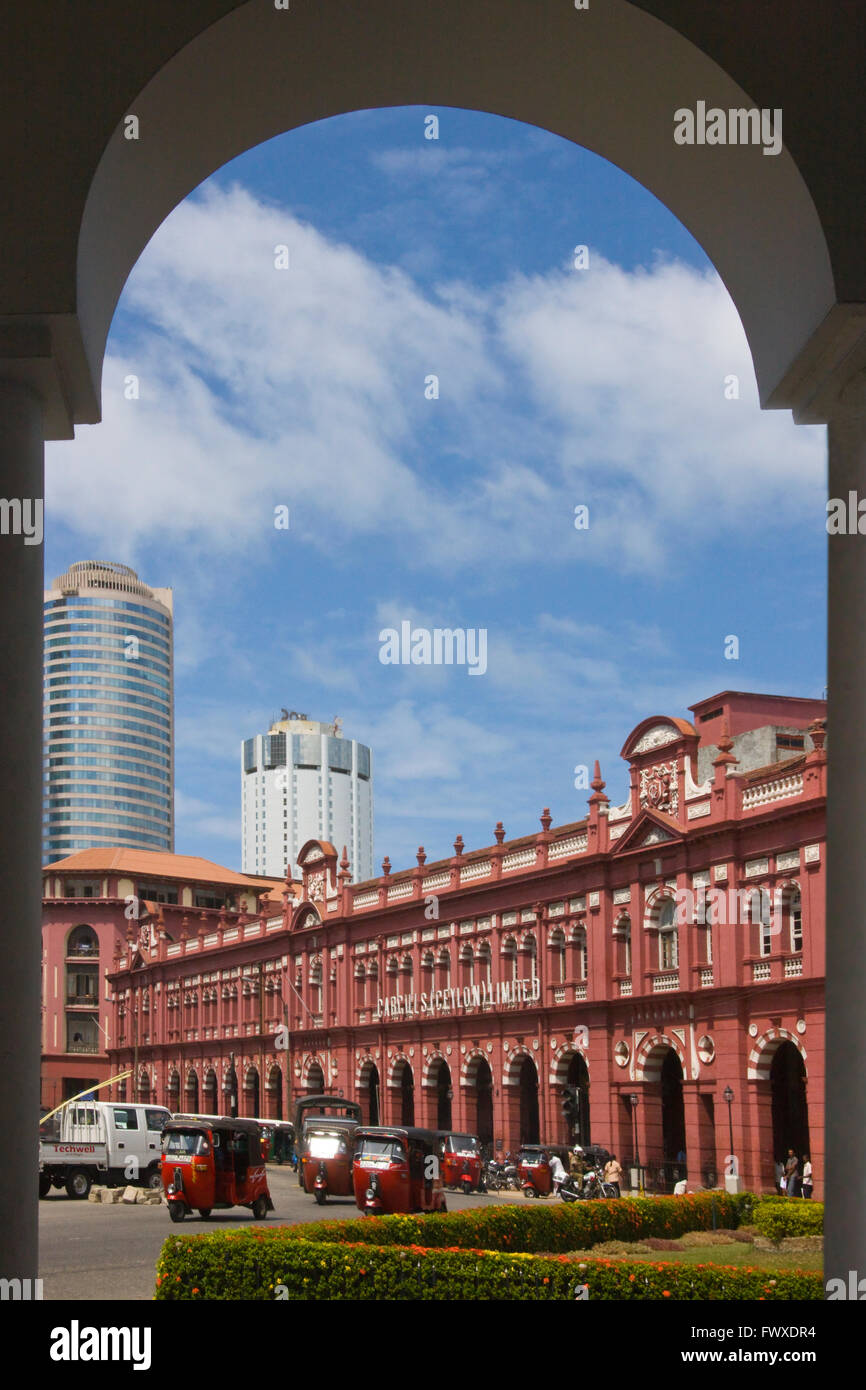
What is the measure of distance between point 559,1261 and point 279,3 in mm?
7038

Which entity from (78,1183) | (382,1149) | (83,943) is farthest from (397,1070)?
(83,943)

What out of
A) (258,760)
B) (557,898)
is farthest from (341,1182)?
(258,760)

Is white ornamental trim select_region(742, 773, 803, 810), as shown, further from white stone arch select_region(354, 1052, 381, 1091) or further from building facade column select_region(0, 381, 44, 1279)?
building facade column select_region(0, 381, 44, 1279)

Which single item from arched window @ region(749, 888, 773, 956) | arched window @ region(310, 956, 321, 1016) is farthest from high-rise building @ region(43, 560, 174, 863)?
arched window @ region(749, 888, 773, 956)

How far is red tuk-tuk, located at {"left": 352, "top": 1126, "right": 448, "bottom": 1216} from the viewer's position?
25156 millimetres

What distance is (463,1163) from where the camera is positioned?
33.1 m

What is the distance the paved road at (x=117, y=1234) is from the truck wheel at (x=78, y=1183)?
0.78 feet

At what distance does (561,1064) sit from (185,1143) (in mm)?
15239

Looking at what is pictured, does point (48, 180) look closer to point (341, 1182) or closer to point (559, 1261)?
point (559, 1261)

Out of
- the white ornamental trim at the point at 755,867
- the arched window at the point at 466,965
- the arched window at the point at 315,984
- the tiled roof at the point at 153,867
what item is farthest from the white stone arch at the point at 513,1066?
the tiled roof at the point at 153,867

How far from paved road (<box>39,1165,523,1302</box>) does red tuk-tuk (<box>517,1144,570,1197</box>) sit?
1.66 ft

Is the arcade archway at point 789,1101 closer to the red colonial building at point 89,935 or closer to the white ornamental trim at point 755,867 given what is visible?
the white ornamental trim at point 755,867

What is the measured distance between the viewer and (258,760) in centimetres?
9612
